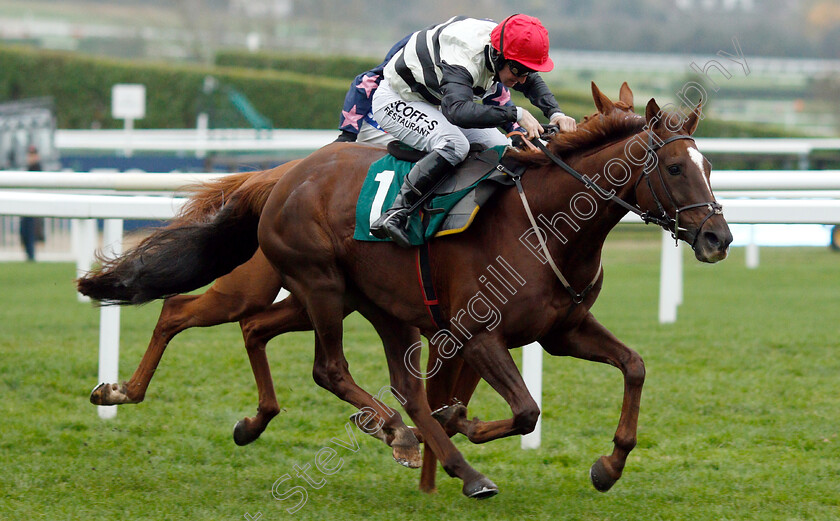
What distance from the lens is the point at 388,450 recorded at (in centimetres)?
470

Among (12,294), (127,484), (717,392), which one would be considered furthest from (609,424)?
(12,294)

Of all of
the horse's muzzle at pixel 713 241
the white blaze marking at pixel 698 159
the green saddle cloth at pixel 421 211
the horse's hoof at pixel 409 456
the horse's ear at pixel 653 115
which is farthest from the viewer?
the horse's hoof at pixel 409 456

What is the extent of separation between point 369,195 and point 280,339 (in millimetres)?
3069

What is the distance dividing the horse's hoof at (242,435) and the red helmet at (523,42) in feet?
6.38

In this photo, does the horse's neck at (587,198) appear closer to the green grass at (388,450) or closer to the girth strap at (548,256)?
the girth strap at (548,256)

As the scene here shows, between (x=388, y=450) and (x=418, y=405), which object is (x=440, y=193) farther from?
(x=388, y=450)

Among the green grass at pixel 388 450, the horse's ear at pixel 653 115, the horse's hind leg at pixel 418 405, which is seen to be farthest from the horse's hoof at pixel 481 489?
the horse's ear at pixel 653 115

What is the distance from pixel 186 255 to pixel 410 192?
1.17 metres

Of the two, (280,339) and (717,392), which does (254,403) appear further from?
(717,392)

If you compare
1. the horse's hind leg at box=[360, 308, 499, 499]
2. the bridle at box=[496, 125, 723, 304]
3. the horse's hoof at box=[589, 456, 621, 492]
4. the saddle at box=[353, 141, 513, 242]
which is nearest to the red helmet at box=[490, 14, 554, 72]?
the bridle at box=[496, 125, 723, 304]

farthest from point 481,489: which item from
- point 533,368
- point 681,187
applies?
point 681,187

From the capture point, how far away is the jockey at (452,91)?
3693mm

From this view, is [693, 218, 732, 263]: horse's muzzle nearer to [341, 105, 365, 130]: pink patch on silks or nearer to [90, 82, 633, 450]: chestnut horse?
[341, 105, 365, 130]: pink patch on silks

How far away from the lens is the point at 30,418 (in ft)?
16.3
